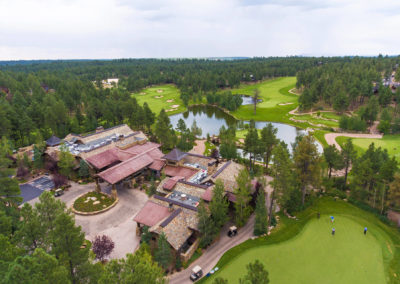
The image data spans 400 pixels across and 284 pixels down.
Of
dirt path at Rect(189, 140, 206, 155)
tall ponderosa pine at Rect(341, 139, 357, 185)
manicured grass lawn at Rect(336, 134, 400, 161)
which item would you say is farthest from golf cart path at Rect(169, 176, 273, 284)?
manicured grass lawn at Rect(336, 134, 400, 161)

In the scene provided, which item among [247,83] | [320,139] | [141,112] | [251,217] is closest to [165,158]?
[251,217]

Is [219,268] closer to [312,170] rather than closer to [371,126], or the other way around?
[312,170]

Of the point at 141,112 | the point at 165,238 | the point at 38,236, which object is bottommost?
the point at 165,238

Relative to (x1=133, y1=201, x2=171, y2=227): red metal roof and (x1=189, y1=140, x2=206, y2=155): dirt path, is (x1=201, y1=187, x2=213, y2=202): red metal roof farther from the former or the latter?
(x1=189, y1=140, x2=206, y2=155): dirt path

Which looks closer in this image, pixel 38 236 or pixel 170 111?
pixel 38 236

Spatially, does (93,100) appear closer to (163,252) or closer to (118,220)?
(118,220)

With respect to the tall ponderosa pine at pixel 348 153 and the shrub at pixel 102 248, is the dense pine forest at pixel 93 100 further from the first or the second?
the tall ponderosa pine at pixel 348 153

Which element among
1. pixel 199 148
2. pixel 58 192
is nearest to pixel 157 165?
pixel 58 192

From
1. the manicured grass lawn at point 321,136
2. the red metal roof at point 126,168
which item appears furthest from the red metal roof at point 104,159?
the manicured grass lawn at point 321,136

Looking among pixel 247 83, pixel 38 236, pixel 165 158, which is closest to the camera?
pixel 38 236
